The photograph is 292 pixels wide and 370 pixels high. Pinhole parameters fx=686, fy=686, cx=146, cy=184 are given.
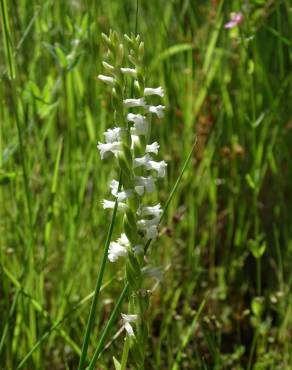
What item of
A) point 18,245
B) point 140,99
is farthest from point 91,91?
point 140,99

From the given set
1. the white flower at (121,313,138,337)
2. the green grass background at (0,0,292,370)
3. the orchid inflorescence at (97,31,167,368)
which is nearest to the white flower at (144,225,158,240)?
the orchid inflorescence at (97,31,167,368)

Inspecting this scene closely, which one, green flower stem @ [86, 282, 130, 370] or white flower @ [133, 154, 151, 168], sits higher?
white flower @ [133, 154, 151, 168]

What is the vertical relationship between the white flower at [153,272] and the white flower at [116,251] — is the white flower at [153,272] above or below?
below

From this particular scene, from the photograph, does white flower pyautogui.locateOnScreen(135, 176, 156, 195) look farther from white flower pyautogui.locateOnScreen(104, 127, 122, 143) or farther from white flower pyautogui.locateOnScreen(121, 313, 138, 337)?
white flower pyautogui.locateOnScreen(121, 313, 138, 337)

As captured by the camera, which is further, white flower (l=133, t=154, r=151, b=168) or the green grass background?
the green grass background

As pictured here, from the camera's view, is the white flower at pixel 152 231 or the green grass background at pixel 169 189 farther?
the green grass background at pixel 169 189

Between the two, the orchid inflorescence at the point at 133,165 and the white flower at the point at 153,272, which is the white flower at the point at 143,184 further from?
the white flower at the point at 153,272

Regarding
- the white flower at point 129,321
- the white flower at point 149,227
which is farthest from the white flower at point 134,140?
the white flower at point 129,321
